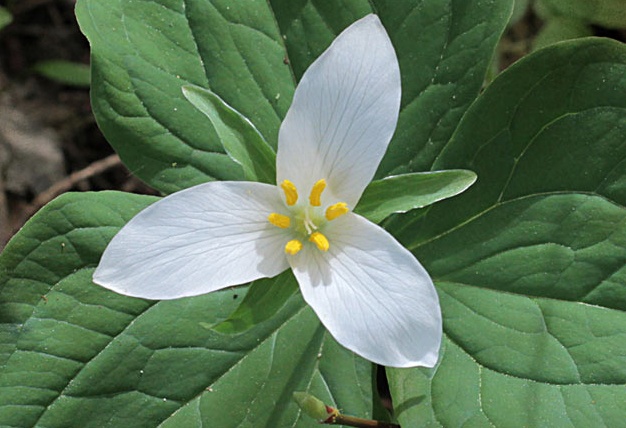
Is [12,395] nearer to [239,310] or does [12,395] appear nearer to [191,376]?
[191,376]

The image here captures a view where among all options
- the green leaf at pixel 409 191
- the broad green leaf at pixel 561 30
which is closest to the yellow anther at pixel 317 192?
the green leaf at pixel 409 191

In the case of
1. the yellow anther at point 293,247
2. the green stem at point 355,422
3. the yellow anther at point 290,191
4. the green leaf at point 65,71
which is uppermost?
the green leaf at point 65,71

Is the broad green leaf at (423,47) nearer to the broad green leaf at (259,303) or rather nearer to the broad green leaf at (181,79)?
the broad green leaf at (181,79)

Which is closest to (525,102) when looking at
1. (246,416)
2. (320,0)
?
(320,0)

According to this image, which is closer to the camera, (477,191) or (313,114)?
(313,114)

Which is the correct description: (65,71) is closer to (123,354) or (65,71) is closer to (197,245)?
(123,354)
